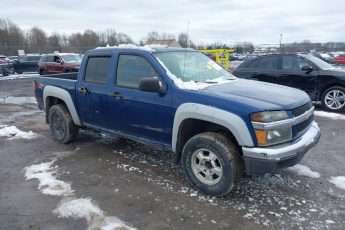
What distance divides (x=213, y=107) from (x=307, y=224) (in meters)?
1.58

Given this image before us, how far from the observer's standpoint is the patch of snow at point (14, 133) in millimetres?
7039

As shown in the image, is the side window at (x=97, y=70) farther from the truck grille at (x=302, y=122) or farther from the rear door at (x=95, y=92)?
the truck grille at (x=302, y=122)

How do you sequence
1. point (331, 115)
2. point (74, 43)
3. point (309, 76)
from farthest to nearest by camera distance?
point (74, 43), point (309, 76), point (331, 115)

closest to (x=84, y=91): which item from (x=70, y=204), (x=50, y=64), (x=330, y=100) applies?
(x=70, y=204)

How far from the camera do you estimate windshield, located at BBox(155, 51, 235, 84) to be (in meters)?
4.68

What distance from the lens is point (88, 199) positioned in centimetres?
412

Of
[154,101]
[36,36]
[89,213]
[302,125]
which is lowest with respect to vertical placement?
[89,213]

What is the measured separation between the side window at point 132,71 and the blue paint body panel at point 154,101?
72 mm

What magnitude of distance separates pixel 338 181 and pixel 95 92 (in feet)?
12.3

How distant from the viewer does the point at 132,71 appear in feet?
16.2

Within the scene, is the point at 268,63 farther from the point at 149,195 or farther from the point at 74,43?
the point at 74,43

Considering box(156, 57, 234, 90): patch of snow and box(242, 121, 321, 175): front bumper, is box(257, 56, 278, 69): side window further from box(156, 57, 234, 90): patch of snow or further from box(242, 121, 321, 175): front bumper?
box(242, 121, 321, 175): front bumper

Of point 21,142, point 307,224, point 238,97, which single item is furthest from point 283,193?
point 21,142

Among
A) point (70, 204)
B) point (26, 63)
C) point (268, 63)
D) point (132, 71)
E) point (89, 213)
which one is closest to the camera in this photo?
point (89, 213)
